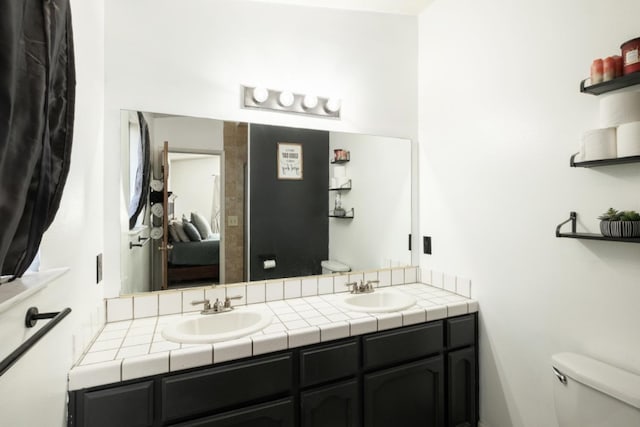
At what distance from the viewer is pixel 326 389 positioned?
55.1 inches

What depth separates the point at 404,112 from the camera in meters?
2.23

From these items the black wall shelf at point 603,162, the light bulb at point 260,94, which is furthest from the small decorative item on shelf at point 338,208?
the black wall shelf at point 603,162

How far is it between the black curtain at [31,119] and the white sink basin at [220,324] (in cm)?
82

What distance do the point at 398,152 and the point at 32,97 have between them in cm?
200

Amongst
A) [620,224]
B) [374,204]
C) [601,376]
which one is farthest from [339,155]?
[601,376]

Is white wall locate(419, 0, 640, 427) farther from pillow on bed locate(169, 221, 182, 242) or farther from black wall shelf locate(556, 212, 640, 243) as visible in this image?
pillow on bed locate(169, 221, 182, 242)

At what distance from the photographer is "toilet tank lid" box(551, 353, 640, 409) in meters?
1.09

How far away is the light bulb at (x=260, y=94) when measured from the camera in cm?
181

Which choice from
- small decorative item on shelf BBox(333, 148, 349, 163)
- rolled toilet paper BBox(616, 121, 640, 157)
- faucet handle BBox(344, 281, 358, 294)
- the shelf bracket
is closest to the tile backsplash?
faucet handle BBox(344, 281, 358, 294)

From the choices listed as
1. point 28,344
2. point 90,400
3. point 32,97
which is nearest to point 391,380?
point 90,400

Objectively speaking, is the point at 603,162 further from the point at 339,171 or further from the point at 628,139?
the point at 339,171

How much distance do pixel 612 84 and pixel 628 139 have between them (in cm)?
24

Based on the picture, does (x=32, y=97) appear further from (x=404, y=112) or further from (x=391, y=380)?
(x=404, y=112)

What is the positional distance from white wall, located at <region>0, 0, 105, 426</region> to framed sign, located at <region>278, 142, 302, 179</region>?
910 mm
